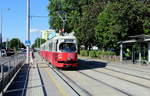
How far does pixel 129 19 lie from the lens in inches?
1849

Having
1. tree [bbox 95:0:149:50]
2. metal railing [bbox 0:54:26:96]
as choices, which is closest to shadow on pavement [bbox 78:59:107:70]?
tree [bbox 95:0:149:50]

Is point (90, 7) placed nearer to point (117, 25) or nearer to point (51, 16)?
point (117, 25)

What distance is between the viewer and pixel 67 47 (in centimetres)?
2764

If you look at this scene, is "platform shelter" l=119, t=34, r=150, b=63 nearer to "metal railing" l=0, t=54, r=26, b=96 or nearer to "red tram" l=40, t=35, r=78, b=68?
"red tram" l=40, t=35, r=78, b=68

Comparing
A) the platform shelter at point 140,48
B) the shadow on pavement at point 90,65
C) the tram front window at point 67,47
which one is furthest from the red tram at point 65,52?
the platform shelter at point 140,48

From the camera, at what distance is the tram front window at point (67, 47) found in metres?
27.4

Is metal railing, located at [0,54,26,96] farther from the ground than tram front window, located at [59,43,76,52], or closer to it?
closer to it

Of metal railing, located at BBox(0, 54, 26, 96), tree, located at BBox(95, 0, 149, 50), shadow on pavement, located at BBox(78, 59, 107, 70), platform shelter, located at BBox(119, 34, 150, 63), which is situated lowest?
shadow on pavement, located at BBox(78, 59, 107, 70)

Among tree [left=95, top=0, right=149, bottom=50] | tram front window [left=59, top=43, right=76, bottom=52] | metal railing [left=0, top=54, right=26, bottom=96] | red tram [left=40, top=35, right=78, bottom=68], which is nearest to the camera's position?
metal railing [left=0, top=54, right=26, bottom=96]

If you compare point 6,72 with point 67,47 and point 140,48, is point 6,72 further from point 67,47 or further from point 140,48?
point 140,48

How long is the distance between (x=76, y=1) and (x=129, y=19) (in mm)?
35627

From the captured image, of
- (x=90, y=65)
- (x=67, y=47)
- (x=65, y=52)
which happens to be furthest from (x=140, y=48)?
(x=65, y=52)

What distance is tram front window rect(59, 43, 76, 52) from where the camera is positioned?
27389 millimetres

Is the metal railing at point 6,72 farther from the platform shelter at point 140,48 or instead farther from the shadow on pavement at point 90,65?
the platform shelter at point 140,48
